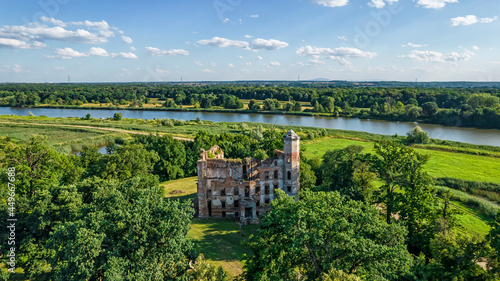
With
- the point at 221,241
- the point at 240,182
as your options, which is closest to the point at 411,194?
the point at 240,182

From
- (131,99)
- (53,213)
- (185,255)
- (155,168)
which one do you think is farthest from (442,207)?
(131,99)

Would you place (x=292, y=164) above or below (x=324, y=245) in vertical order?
above

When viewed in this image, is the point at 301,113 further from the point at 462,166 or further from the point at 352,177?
the point at 352,177

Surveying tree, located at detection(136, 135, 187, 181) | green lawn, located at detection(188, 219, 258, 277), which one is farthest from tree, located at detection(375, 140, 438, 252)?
tree, located at detection(136, 135, 187, 181)

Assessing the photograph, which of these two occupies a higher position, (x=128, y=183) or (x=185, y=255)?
(x=128, y=183)

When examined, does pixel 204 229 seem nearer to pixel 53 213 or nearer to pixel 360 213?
pixel 53 213

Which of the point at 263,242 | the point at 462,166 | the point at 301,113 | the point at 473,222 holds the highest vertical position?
the point at 301,113

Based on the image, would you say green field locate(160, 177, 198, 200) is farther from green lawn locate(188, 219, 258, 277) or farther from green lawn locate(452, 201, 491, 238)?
green lawn locate(452, 201, 491, 238)
